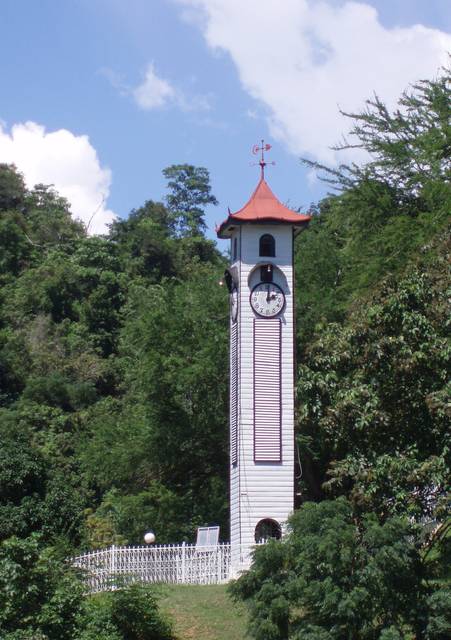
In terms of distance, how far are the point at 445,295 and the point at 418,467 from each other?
2.98 m

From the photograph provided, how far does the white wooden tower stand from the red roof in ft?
0.08

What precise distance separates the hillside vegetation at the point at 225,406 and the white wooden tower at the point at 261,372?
4.73 feet

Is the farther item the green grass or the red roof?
the red roof

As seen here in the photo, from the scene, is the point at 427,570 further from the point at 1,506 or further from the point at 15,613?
the point at 1,506

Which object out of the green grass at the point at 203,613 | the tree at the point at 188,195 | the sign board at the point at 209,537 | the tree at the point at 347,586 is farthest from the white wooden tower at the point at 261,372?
the tree at the point at 188,195

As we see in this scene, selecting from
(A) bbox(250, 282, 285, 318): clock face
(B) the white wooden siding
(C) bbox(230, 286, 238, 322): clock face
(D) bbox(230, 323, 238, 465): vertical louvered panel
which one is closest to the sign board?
(B) the white wooden siding

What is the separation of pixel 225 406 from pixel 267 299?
21.7 feet

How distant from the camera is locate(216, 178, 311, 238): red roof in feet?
86.5

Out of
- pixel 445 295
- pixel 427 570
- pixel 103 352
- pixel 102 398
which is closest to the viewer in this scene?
pixel 427 570

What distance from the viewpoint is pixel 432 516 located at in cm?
1833

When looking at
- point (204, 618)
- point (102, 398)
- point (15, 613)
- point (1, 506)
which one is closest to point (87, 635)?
point (15, 613)

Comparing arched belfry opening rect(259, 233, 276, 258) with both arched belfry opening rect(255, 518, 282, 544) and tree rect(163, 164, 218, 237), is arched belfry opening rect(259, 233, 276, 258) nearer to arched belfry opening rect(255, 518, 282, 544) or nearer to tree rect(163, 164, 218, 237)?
arched belfry opening rect(255, 518, 282, 544)

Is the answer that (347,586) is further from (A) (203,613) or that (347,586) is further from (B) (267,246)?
(B) (267,246)

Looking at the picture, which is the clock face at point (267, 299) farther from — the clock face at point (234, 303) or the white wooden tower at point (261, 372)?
the clock face at point (234, 303)
